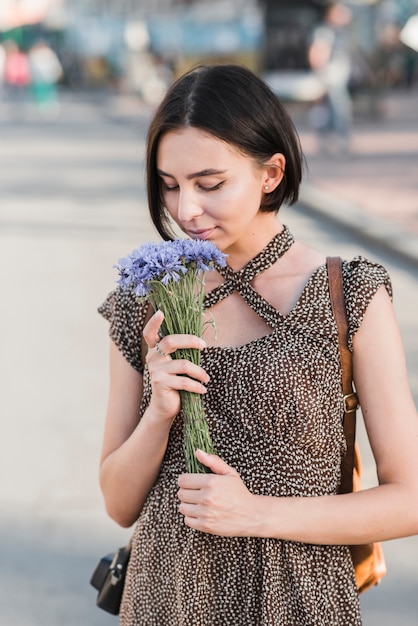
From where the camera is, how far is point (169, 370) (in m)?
1.88

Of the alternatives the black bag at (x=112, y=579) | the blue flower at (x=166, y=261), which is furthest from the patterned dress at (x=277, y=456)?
the black bag at (x=112, y=579)

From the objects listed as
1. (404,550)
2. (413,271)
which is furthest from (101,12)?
(404,550)

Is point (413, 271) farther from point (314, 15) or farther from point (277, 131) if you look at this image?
point (314, 15)

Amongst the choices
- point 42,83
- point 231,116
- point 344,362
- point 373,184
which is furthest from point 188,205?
point 42,83

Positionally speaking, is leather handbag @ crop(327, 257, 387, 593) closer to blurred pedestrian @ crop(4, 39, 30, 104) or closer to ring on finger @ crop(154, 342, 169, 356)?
ring on finger @ crop(154, 342, 169, 356)

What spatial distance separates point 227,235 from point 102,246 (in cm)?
912

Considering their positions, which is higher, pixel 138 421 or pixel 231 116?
pixel 231 116

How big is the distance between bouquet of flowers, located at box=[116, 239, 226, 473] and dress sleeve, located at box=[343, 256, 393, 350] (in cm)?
27

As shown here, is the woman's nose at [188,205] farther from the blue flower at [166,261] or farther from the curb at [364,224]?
the curb at [364,224]

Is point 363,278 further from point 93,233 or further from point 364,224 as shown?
point 93,233

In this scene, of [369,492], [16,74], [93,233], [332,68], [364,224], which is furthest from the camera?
[16,74]

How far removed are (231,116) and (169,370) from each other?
485mm

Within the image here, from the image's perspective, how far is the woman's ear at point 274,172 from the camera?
2.10 m

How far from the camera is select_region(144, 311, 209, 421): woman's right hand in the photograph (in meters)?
1.87
